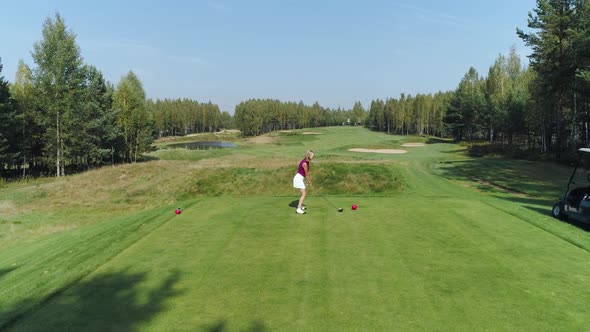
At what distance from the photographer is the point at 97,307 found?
6613mm

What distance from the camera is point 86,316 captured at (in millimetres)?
6246

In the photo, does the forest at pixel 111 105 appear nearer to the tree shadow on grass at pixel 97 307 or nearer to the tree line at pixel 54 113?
the tree line at pixel 54 113

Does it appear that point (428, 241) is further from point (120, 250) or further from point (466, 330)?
point (120, 250)

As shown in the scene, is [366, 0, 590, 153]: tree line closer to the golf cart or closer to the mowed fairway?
the golf cart

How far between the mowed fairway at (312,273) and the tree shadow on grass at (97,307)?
0.11 feet

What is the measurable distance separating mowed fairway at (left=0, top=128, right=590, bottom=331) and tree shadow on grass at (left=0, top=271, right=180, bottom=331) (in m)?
0.03

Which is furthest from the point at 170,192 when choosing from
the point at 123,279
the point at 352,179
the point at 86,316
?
the point at 86,316

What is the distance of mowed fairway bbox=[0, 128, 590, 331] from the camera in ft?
20.0

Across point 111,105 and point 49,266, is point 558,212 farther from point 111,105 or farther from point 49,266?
point 111,105

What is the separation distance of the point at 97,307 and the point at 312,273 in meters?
4.18

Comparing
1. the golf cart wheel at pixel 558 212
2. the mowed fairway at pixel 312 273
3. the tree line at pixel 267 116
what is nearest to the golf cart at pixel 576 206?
the golf cart wheel at pixel 558 212

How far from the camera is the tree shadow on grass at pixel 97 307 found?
236 inches

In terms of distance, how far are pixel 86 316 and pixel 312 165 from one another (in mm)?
23079

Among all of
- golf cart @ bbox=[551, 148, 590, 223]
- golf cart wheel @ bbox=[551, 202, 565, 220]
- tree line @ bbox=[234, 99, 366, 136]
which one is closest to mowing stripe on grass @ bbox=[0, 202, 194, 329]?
golf cart @ bbox=[551, 148, 590, 223]
